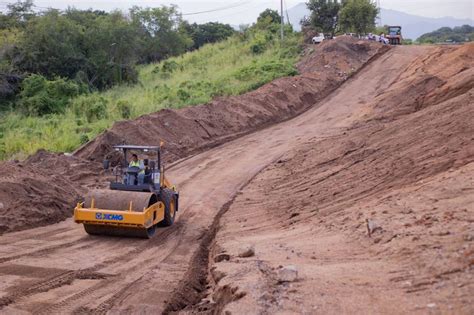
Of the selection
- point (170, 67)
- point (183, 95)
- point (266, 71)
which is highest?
point (170, 67)

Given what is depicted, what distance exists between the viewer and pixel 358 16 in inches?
2126

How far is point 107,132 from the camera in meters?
22.3

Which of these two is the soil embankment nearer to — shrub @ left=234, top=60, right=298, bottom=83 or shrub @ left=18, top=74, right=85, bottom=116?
shrub @ left=234, top=60, right=298, bottom=83

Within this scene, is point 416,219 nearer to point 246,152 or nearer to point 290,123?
point 246,152

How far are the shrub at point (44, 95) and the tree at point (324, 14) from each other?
30906mm

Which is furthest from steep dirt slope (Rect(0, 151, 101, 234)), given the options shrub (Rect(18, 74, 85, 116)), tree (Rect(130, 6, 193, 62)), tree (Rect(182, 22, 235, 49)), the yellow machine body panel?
tree (Rect(182, 22, 235, 49))

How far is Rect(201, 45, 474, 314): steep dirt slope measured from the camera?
22.4 feet

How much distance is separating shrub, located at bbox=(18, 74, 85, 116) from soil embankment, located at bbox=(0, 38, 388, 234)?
9.54m

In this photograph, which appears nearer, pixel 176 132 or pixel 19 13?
pixel 176 132

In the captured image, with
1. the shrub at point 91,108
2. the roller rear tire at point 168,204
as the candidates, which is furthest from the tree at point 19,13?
the roller rear tire at point 168,204

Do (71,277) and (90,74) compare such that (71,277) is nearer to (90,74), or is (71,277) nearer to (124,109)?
(124,109)

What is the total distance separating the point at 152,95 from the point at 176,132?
31.0ft

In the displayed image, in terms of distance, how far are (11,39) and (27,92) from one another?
9042 millimetres

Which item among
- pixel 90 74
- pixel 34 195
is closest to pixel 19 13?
pixel 90 74
